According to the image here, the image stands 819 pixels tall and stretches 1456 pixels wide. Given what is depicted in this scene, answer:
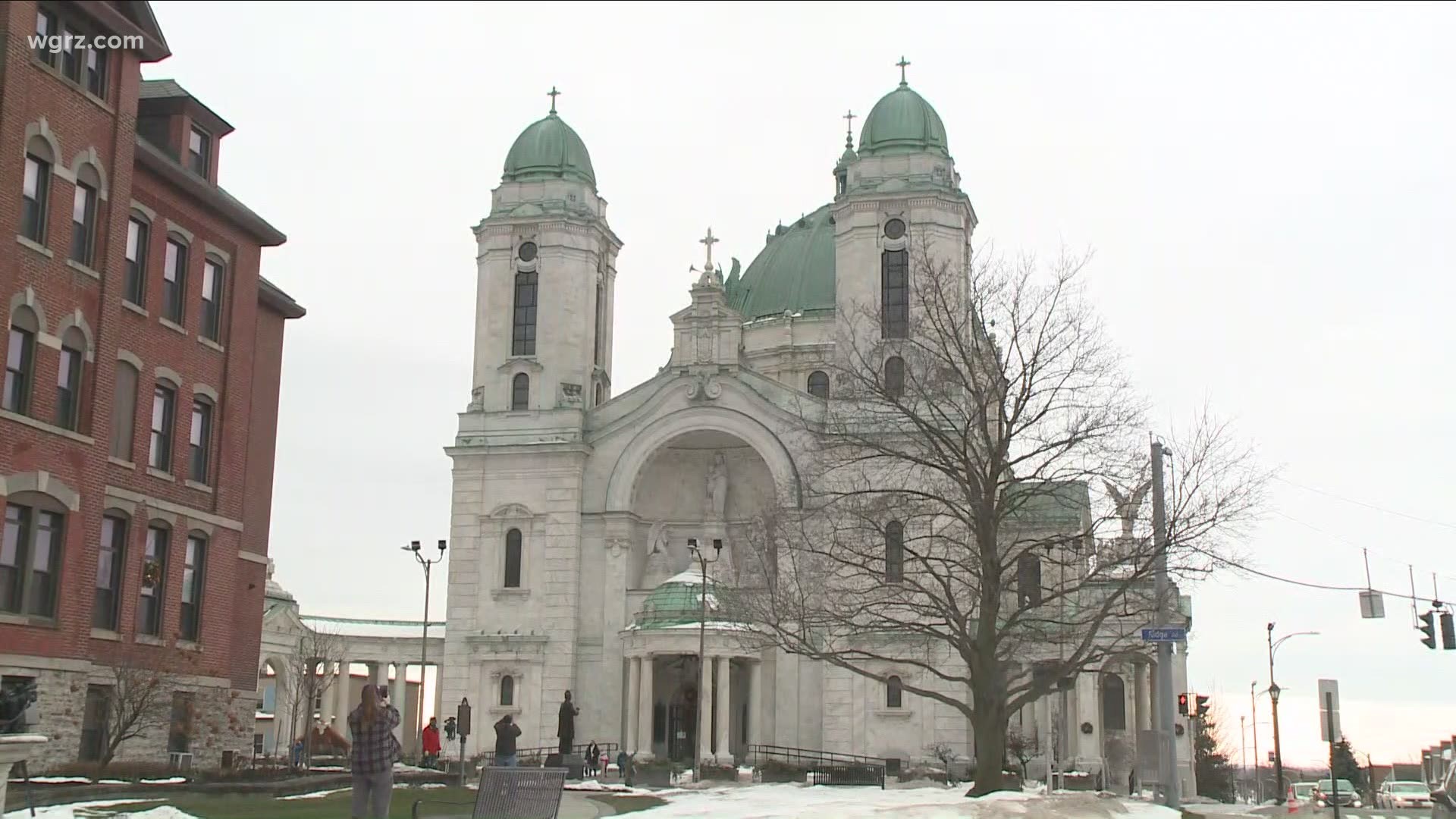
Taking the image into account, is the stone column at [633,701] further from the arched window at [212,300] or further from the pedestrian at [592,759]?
the arched window at [212,300]

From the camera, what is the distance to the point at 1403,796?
50562 millimetres

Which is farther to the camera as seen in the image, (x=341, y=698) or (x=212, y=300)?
(x=341, y=698)

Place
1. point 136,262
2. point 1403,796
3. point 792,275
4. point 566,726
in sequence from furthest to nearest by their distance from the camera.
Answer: point 792,275 → point 1403,796 → point 566,726 → point 136,262

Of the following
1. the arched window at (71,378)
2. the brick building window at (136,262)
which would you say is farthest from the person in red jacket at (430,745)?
the arched window at (71,378)

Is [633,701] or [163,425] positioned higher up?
[163,425]

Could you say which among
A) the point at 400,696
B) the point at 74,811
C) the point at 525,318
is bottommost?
the point at 74,811

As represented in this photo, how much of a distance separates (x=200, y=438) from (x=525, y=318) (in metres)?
31.0

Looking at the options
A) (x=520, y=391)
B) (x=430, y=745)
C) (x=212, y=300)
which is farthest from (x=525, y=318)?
(x=212, y=300)

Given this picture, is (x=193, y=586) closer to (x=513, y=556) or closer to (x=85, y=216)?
(x=85, y=216)

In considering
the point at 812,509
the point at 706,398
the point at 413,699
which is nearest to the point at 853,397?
the point at 812,509

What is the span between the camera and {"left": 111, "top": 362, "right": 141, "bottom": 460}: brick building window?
32.3m

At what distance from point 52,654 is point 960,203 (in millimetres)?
42504

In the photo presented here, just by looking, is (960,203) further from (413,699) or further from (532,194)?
(413,699)

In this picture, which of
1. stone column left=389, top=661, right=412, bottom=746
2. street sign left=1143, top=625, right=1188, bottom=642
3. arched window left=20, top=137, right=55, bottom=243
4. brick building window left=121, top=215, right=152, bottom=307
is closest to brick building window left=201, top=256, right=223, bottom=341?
brick building window left=121, top=215, right=152, bottom=307
